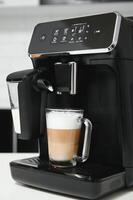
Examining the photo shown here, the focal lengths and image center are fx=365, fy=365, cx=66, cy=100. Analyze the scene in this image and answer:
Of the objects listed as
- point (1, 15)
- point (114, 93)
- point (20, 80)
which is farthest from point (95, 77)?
point (1, 15)

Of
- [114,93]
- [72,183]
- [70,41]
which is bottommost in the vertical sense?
[72,183]

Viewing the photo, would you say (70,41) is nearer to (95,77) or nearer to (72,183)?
(95,77)

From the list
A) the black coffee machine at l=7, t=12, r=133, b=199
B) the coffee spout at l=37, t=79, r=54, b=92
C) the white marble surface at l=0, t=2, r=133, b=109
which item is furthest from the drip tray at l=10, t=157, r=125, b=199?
the white marble surface at l=0, t=2, r=133, b=109

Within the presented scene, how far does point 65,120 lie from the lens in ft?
2.68

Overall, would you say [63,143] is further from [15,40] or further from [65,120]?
[15,40]

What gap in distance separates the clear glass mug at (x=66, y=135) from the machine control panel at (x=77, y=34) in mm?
153

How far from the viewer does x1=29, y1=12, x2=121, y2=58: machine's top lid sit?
80 centimetres

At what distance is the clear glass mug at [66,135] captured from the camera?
819 mm

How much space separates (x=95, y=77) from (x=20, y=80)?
0.59 ft

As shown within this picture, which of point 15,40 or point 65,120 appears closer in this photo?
point 65,120

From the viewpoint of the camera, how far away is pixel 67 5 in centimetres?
203

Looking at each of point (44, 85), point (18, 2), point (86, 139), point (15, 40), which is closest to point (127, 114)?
point (86, 139)

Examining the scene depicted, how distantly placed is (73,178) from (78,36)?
0.32m

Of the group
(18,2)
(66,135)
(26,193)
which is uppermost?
(18,2)
